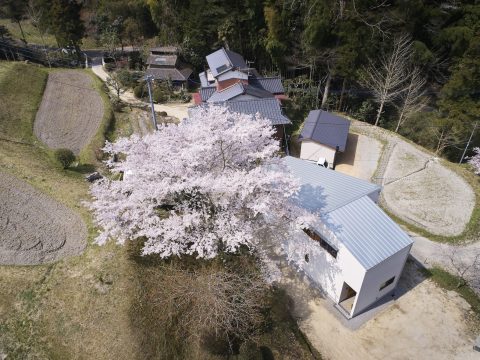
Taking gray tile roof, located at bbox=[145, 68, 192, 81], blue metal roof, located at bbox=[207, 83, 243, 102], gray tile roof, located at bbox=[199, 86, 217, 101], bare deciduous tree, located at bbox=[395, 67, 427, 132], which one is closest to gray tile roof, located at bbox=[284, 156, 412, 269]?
blue metal roof, located at bbox=[207, 83, 243, 102]

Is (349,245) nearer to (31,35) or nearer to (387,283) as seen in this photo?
(387,283)

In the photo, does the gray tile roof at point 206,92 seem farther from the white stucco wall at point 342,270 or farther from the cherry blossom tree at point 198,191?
the white stucco wall at point 342,270

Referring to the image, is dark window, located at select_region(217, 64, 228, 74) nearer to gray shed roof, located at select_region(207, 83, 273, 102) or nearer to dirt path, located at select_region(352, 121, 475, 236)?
gray shed roof, located at select_region(207, 83, 273, 102)

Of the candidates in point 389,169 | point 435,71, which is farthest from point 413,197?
point 435,71

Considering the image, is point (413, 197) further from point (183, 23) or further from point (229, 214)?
point (183, 23)

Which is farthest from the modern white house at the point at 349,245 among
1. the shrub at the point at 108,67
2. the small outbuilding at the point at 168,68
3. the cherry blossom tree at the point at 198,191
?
the shrub at the point at 108,67

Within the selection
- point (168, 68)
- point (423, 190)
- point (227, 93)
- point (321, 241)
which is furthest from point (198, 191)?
point (168, 68)
